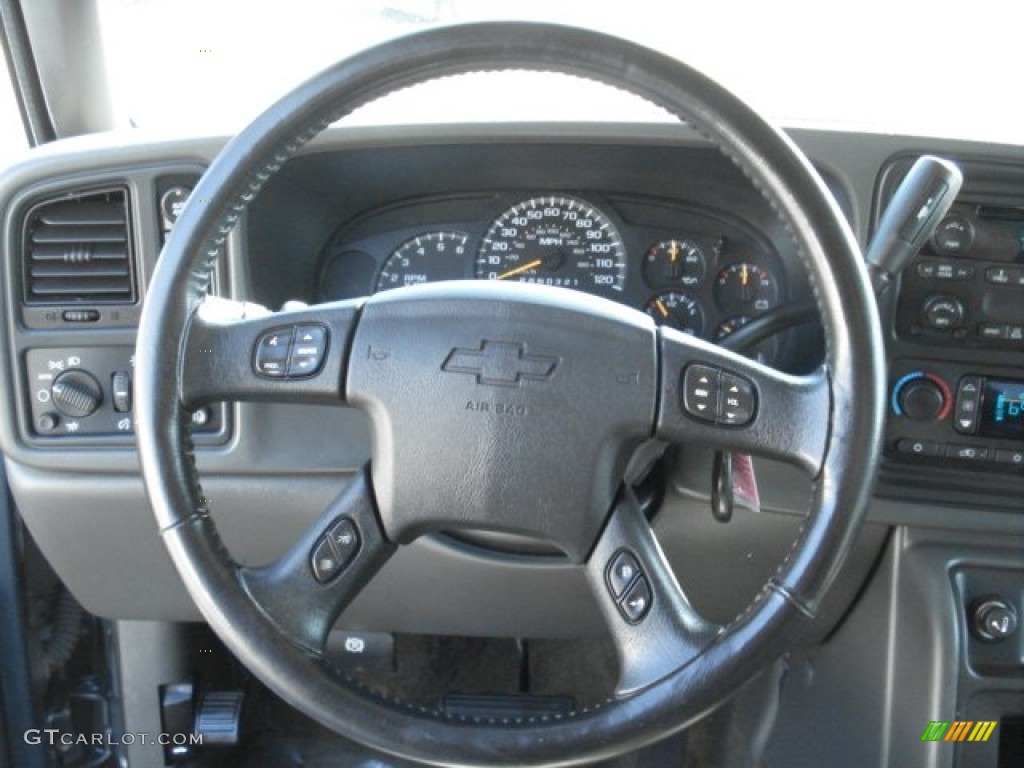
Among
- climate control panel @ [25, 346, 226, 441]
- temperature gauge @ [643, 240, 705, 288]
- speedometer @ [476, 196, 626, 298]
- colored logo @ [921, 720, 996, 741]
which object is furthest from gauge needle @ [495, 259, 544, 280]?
colored logo @ [921, 720, 996, 741]

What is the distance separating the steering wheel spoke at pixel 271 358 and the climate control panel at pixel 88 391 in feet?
1.48

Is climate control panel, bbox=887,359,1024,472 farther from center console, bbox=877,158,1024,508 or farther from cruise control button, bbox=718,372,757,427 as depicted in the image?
cruise control button, bbox=718,372,757,427

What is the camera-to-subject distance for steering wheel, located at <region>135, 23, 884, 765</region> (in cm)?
101

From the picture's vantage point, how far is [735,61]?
164 cm

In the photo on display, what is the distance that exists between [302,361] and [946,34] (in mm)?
1089

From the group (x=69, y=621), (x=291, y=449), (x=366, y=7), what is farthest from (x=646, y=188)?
(x=69, y=621)

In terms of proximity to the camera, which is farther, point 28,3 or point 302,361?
point 28,3

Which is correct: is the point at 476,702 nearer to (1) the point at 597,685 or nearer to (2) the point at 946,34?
(1) the point at 597,685

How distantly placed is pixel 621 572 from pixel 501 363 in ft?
0.73

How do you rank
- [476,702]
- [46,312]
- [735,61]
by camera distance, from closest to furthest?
[46,312], [735,61], [476,702]

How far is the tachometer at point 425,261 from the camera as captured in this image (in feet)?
5.39

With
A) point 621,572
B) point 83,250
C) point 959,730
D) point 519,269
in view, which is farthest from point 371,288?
point 959,730

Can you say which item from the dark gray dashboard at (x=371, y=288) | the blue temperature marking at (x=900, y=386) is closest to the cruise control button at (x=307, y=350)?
the dark gray dashboard at (x=371, y=288)

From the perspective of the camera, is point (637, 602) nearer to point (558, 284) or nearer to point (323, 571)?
point (323, 571)
